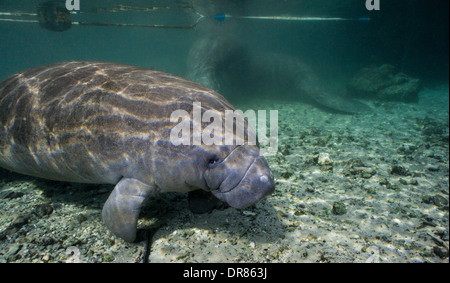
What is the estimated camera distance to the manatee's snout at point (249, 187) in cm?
219

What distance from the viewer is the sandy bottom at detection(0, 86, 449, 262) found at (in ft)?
8.04

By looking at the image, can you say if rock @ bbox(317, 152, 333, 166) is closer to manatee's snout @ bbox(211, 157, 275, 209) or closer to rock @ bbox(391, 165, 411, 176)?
rock @ bbox(391, 165, 411, 176)

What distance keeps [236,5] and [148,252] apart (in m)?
26.5

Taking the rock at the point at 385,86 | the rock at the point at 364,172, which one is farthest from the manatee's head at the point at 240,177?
the rock at the point at 385,86

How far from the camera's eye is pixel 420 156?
19.2 ft

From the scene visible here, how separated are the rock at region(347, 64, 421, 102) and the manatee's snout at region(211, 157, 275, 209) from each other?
16.5 meters

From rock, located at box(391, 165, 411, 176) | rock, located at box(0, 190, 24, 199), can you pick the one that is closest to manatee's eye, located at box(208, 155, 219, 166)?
rock, located at box(0, 190, 24, 199)

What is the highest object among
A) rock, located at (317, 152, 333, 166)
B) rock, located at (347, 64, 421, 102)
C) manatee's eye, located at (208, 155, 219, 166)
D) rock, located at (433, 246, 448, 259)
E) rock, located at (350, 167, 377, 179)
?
rock, located at (347, 64, 421, 102)

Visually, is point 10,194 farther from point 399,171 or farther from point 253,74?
point 253,74

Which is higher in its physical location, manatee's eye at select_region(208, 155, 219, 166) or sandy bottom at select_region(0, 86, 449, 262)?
manatee's eye at select_region(208, 155, 219, 166)

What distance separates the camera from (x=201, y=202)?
3.05 meters

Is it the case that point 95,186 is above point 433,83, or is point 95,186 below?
below
